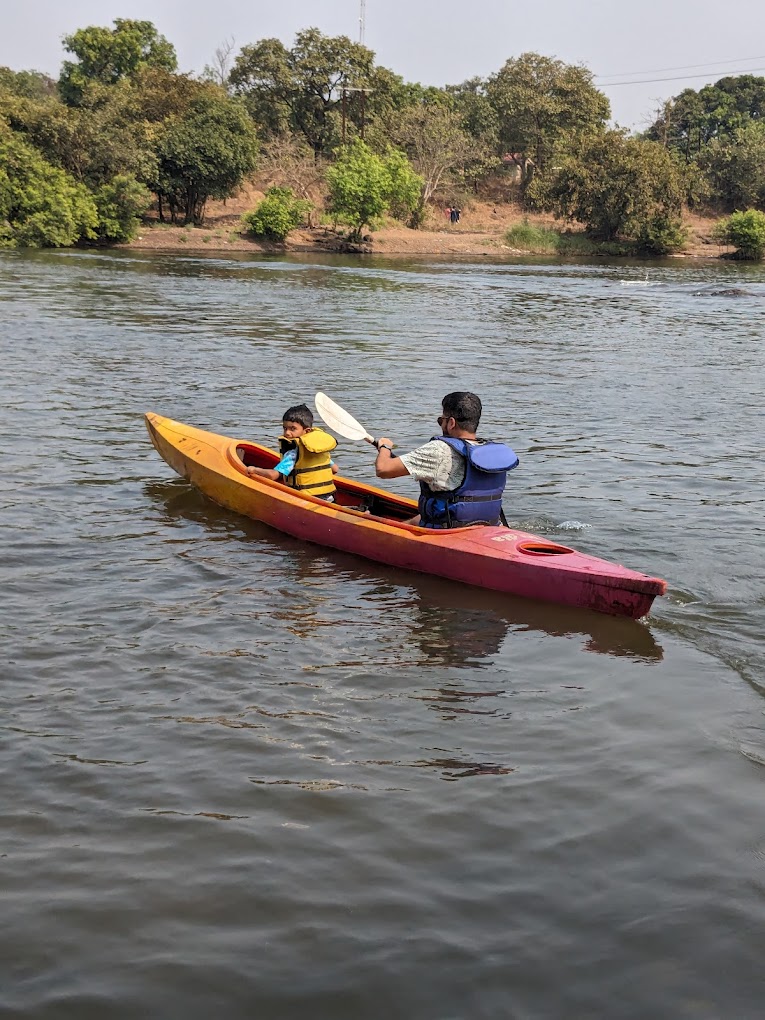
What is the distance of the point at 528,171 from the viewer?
60.7 metres

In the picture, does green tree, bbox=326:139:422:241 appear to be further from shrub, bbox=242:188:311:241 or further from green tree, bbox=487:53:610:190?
green tree, bbox=487:53:610:190

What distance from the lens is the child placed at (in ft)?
23.3

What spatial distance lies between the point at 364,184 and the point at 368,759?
4275cm

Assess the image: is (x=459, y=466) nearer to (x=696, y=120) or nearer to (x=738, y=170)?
(x=738, y=170)

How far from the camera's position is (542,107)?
57469 millimetres

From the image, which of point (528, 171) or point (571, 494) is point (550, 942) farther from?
point (528, 171)

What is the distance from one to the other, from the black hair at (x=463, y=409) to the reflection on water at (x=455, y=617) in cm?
99

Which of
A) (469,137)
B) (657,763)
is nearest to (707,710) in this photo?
(657,763)

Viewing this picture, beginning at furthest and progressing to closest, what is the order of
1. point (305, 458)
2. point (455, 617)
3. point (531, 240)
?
point (531, 240), point (305, 458), point (455, 617)

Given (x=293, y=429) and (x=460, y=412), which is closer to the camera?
(x=460, y=412)

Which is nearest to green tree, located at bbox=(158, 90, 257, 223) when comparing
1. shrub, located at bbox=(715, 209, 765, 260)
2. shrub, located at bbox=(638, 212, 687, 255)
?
shrub, located at bbox=(638, 212, 687, 255)

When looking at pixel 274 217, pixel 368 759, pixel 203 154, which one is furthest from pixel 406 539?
pixel 203 154

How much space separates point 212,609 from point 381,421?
227 inches

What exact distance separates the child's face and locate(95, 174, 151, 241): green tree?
111ft
